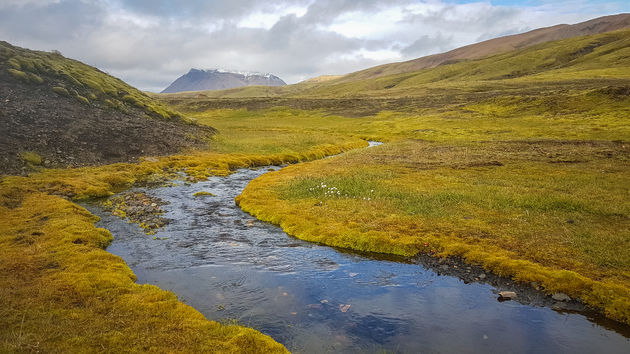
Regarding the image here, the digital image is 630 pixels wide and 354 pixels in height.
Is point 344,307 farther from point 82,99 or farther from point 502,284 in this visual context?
point 82,99

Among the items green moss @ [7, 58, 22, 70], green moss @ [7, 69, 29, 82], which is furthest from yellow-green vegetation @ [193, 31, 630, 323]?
green moss @ [7, 58, 22, 70]

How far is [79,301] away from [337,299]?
9.08 metres

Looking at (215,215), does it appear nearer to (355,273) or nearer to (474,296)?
(355,273)

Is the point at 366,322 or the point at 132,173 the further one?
the point at 132,173

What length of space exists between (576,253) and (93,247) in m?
→ 22.7

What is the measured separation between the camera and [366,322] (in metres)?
13.2

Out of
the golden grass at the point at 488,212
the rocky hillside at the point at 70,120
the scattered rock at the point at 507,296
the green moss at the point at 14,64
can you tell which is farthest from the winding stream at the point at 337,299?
the green moss at the point at 14,64

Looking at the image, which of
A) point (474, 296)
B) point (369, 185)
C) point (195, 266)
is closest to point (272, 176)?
point (369, 185)

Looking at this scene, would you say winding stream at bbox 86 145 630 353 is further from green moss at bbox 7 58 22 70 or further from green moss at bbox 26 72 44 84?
green moss at bbox 7 58 22 70

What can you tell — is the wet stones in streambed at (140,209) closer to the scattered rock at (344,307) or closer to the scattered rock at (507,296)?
the scattered rock at (344,307)

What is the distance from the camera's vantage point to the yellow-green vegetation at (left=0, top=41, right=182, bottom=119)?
5097 cm

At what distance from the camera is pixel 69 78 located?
55781 millimetres

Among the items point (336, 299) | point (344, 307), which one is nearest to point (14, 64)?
point (336, 299)

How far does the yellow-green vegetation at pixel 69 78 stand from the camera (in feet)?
167
